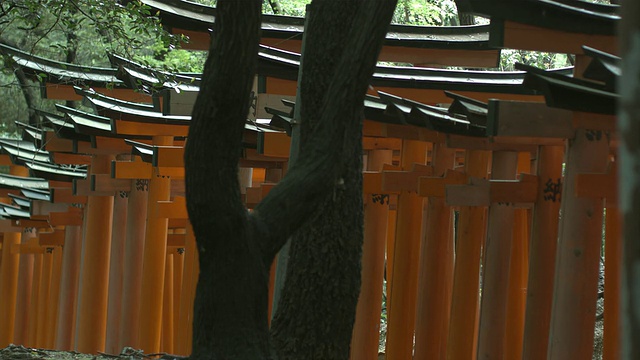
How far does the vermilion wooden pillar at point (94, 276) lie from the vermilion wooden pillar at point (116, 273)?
441 mm

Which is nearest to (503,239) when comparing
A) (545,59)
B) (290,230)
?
(290,230)

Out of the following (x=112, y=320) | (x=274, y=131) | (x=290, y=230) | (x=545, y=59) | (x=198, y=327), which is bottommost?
(x=112, y=320)

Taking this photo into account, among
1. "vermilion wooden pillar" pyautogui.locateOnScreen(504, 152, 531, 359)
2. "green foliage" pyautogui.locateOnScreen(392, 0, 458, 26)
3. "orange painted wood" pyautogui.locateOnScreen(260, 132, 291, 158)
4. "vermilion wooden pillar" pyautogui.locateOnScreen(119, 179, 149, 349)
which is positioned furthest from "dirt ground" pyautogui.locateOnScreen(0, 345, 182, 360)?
"green foliage" pyautogui.locateOnScreen(392, 0, 458, 26)

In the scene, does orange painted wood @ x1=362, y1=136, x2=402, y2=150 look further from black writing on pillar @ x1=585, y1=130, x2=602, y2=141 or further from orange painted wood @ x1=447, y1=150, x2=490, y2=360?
black writing on pillar @ x1=585, y1=130, x2=602, y2=141

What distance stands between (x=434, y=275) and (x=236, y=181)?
5173mm

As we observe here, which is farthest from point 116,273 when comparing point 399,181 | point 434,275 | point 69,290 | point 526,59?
point 526,59

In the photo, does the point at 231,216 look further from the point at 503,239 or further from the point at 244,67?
the point at 503,239

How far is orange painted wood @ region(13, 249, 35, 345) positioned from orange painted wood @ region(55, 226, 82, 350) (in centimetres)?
453

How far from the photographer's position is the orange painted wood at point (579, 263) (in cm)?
637

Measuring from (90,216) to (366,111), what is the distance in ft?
20.3

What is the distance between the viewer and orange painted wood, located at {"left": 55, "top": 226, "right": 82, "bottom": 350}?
15641mm

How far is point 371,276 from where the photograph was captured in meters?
9.91

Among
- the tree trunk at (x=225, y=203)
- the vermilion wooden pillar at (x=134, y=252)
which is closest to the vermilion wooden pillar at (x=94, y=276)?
the vermilion wooden pillar at (x=134, y=252)

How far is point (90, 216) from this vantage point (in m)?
13.6
